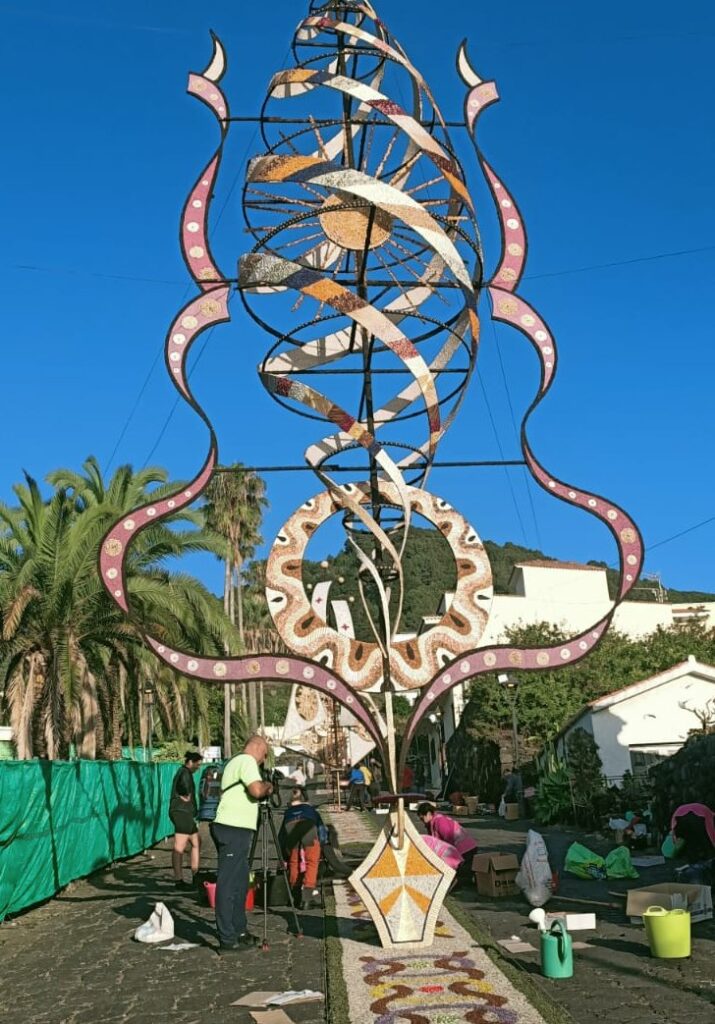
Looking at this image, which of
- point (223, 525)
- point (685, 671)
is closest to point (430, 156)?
point (685, 671)

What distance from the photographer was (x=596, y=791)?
2088 centimetres

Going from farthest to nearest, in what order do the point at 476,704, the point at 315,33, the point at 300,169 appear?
the point at 476,704 → the point at 315,33 → the point at 300,169

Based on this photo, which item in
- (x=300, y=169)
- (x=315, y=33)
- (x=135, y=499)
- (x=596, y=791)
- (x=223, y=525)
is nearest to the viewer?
(x=300, y=169)

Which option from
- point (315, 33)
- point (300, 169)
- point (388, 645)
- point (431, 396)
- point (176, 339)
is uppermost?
point (315, 33)

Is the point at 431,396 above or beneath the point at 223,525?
beneath

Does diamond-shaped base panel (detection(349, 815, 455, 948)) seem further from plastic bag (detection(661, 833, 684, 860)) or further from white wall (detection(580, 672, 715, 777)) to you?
white wall (detection(580, 672, 715, 777))

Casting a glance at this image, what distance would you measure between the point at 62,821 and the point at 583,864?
6.49 meters

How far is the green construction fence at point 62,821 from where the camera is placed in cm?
1052

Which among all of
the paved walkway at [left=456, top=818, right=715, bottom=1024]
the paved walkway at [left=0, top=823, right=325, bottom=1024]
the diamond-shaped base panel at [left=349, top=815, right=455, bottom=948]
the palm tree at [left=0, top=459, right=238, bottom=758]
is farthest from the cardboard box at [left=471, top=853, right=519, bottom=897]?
the palm tree at [left=0, top=459, right=238, bottom=758]

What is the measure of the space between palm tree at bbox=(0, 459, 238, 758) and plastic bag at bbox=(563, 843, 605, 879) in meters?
8.47

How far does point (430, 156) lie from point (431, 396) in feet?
7.91

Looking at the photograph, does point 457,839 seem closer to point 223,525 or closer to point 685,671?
point 685,671

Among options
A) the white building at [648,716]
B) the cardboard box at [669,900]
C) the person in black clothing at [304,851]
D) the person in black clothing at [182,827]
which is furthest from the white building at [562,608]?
the cardboard box at [669,900]

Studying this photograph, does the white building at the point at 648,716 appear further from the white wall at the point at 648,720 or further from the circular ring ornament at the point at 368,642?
the circular ring ornament at the point at 368,642
